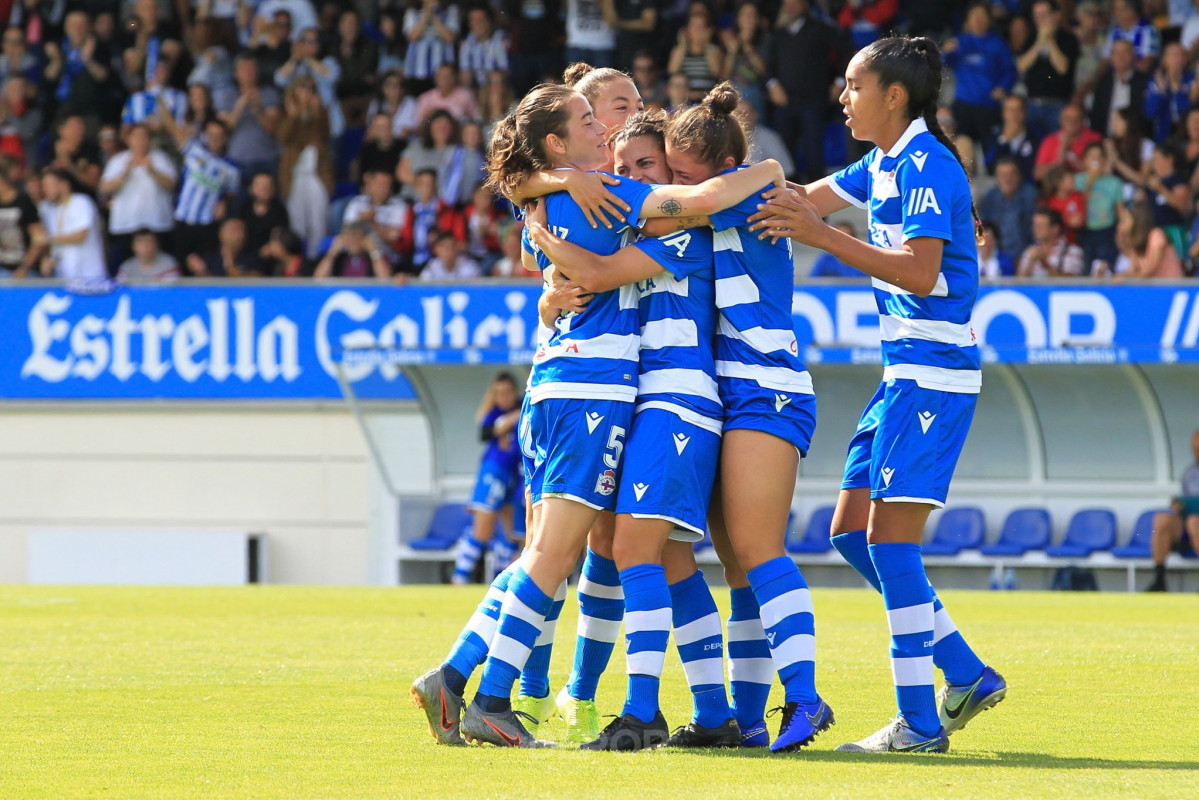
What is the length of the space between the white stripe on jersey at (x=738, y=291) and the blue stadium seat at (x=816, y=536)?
9967mm

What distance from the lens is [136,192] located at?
1653 centimetres

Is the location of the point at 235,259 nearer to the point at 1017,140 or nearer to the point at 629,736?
the point at 1017,140

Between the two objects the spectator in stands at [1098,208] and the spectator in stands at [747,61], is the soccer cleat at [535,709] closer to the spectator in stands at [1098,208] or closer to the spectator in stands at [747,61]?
the spectator in stands at [1098,208]

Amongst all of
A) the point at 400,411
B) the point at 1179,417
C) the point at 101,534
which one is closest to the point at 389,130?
the point at 400,411

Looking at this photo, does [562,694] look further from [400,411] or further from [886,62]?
[400,411]

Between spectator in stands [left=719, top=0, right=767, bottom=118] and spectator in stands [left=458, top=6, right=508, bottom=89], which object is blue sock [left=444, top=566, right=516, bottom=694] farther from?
spectator in stands [left=458, top=6, right=508, bottom=89]

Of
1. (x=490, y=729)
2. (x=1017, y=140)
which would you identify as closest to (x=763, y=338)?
(x=490, y=729)

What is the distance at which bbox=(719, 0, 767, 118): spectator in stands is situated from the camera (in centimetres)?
1606

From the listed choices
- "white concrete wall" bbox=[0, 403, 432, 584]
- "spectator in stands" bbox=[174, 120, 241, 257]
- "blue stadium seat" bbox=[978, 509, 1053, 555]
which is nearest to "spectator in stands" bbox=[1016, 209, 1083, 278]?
"blue stadium seat" bbox=[978, 509, 1053, 555]

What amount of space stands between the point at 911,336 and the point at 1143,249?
10.0 meters

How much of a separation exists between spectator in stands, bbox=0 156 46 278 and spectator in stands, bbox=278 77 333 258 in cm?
251

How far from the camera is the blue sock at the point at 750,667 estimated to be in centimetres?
490

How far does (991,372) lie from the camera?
14.5 m

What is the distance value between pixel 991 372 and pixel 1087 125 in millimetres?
2730
